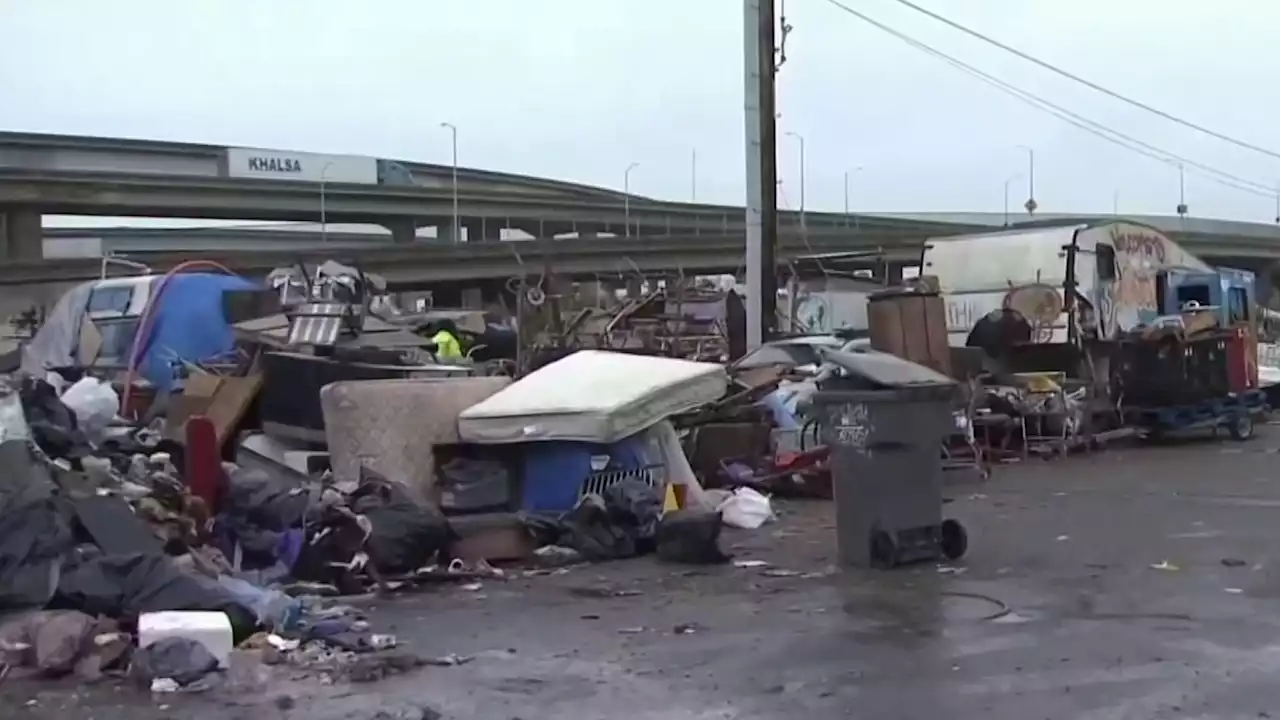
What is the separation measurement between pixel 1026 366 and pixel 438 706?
16.0m

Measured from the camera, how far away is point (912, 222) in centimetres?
8319

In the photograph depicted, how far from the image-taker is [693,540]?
34.2ft

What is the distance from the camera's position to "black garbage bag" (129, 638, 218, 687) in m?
6.93

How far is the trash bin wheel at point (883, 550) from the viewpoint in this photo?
32.5 ft

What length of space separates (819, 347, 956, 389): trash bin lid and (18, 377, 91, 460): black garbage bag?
5.35 m

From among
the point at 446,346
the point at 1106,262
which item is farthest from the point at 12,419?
the point at 1106,262

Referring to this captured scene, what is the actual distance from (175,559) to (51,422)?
9.78 ft

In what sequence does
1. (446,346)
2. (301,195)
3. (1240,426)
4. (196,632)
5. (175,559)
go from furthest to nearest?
(301,195) < (1240,426) < (446,346) < (175,559) < (196,632)

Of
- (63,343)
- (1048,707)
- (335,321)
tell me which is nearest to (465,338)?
(63,343)

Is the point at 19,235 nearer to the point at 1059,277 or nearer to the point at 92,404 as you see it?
the point at 1059,277

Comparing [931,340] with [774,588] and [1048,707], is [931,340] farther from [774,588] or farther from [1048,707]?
[1048,707]

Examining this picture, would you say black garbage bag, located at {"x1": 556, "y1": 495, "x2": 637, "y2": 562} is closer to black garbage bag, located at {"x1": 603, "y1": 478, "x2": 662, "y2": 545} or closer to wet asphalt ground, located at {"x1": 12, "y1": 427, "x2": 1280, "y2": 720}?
black garbage bag, located at {"x1": 603, "y1": 478, "x2": 662, "y2": 545}

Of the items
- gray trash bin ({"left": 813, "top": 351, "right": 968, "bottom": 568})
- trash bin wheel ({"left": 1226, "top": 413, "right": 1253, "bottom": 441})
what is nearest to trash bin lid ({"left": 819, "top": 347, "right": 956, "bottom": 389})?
gray trash bin ({"left": 813, "top": 351, "right": 968, "bottom": 568})

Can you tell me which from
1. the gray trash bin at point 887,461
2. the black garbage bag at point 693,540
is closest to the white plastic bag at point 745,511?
the black garbage bag at point 693,540
